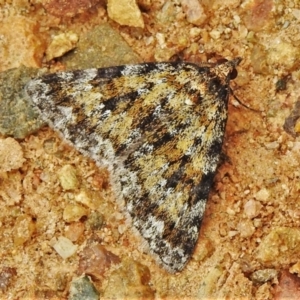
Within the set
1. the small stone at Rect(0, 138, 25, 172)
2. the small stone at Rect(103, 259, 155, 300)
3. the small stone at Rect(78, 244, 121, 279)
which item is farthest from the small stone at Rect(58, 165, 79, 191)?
the small stone at Rect(103, 259, 155, 300)

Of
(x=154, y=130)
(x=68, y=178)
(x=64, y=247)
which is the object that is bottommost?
(x=64, y=247)

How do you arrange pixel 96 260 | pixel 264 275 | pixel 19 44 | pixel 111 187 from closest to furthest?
pixel 264 275 → pixel 96 260 → pixel 111 187 → pixel 19 44

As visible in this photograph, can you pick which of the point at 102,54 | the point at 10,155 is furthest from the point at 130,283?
the point at 102,54

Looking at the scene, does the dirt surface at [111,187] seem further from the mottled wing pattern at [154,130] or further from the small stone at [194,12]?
the mottled wing pattern at [154,130]

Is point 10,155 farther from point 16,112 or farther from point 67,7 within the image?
point 67,7

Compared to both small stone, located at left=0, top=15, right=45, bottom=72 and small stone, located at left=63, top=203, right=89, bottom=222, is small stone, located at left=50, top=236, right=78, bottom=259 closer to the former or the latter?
small stone, located at left=63, top=203, right=89, bottom=222

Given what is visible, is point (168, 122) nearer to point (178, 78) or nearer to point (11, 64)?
point (178, 78)

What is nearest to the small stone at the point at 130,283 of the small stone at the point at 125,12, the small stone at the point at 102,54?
the small stone at the point at 102,54
